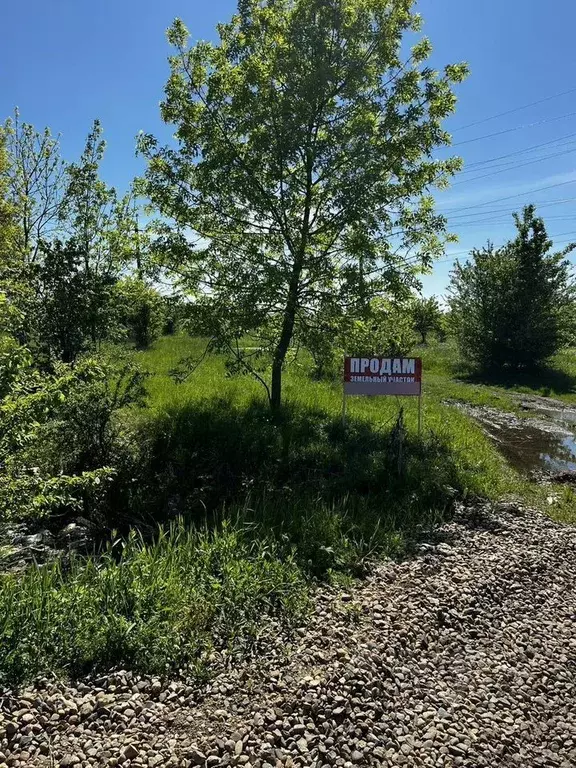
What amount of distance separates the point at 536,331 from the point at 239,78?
53.4ft

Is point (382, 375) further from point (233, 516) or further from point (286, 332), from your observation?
point (233, 516)

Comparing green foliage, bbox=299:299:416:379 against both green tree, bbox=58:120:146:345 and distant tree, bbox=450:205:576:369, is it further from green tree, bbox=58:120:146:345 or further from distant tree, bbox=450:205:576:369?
distant tree, bbox=450:205:576:369

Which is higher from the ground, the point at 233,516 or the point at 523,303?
the point at 523,303

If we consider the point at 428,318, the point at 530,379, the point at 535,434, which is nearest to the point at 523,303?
the point at 530,379

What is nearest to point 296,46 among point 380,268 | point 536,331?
point 380,268

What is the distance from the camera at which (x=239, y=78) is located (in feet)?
26.8

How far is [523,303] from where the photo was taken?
66.4 ft

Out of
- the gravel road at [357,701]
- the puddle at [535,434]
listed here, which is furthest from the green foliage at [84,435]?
the puddle at [535,434]

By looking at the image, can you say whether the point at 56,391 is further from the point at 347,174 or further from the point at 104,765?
the point at 347,174

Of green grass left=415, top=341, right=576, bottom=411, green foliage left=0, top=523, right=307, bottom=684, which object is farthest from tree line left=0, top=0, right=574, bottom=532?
green grass left=415, top=341, right=576, bottom=411

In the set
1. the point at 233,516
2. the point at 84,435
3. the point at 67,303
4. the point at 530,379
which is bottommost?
the point at 233,516

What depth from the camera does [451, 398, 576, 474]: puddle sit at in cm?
966

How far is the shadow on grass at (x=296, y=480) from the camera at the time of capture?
5.36 metres

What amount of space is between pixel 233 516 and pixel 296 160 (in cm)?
586
